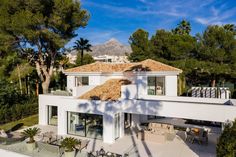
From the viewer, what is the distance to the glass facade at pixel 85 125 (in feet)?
68.0

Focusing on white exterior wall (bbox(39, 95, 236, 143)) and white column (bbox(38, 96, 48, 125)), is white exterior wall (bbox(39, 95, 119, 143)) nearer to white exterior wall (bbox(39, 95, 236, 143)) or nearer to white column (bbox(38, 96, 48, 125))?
white exterior wall (bbox(39, 95, 236, 143))

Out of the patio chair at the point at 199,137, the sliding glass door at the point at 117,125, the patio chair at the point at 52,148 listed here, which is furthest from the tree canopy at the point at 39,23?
the patio chair at the point at 199,137

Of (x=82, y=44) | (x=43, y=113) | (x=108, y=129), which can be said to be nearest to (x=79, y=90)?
(x=43, y=113)

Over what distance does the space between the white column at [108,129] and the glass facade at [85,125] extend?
0.74 metres

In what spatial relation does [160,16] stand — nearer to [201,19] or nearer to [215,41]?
[201,19]

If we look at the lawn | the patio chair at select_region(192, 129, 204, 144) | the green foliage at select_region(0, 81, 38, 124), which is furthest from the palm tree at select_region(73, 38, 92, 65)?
the patio chair at select_region(192, 129, 204, 144)

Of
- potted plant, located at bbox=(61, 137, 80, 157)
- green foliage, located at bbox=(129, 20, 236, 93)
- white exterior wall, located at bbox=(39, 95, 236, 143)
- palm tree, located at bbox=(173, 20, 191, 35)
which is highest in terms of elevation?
palm tree, located at bbox=(173, 20, 191, 35)

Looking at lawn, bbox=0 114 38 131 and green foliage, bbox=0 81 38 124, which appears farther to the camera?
green foliage, bbox=0 81 38 124

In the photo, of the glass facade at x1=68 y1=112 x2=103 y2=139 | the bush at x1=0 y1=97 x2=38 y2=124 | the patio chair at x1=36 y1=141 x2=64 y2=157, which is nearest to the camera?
the patio chair at x1=36 y1=141 x2=64 y2=157

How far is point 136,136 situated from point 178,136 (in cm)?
387

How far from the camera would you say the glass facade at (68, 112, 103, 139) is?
68.0 feet

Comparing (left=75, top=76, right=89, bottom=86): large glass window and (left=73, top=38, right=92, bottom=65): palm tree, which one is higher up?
(left=73, top=38, right=92, bottom=65): palm tree

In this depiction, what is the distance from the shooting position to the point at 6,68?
120 feet

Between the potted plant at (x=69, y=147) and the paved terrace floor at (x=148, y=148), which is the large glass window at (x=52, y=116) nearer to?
the paved terrace floor at (x=148, y=148)
